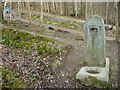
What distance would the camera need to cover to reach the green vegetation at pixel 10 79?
6.29m

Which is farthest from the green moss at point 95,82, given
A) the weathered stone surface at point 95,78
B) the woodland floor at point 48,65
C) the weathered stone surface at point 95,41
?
the weathered stone surface at point 95,41

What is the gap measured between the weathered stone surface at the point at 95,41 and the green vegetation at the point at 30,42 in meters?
2.96

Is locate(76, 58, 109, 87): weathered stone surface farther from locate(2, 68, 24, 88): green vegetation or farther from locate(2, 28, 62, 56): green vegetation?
locate(2, 28, 62, 56): green vegetation

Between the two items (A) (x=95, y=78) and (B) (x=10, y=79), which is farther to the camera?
(B) (x=10, y=79)

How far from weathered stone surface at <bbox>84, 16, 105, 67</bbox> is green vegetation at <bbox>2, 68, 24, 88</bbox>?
11.1ft

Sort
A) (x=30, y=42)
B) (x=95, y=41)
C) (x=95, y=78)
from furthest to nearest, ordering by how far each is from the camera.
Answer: (x=30, y=42), (x=95, y=41), (x=95, y=78)

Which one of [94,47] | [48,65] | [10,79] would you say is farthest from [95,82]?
[10,79]

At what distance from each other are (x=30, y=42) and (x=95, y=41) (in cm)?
598

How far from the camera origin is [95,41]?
761 centimetres

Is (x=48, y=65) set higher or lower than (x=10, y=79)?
higher

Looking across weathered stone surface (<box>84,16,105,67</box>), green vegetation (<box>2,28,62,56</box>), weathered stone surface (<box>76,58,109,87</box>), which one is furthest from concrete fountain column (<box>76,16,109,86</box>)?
green vegetation (<box>2,28,62,56</box>)

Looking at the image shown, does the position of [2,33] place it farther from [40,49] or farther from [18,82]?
[18,82]

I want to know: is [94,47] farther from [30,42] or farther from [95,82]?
[30,42]

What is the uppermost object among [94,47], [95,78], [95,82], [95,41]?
[95,41]
